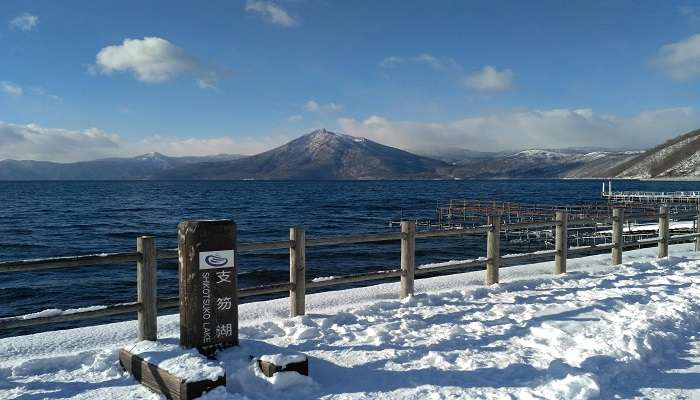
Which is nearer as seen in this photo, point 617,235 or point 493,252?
point 493,252

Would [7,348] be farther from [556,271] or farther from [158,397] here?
[556,271]

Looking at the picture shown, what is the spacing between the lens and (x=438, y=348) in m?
6.08

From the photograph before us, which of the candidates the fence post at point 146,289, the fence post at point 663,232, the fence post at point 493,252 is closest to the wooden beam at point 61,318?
the fence post at point 146,289

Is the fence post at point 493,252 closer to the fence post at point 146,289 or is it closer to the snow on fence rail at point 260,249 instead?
the snow on fence rail at point 260,249

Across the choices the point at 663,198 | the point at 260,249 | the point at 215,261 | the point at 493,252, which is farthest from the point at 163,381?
the point at 663,198

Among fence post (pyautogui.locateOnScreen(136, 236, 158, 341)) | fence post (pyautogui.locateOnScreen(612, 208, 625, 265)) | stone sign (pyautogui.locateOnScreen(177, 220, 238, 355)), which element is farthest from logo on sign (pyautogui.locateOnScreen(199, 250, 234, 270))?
fence post (pyautogui.locateOnScreen(612, 208, 625, 265))

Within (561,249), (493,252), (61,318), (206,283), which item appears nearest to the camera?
(206,283)

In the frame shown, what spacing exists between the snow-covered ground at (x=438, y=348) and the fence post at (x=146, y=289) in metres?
0.28

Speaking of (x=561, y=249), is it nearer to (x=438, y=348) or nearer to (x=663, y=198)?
(x=438, y=348)

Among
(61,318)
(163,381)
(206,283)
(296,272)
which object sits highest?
(206,283)

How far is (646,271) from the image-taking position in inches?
438

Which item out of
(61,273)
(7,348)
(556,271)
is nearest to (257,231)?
(61,273)

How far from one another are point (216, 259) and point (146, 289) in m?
1.24

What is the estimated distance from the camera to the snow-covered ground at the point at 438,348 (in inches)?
193
